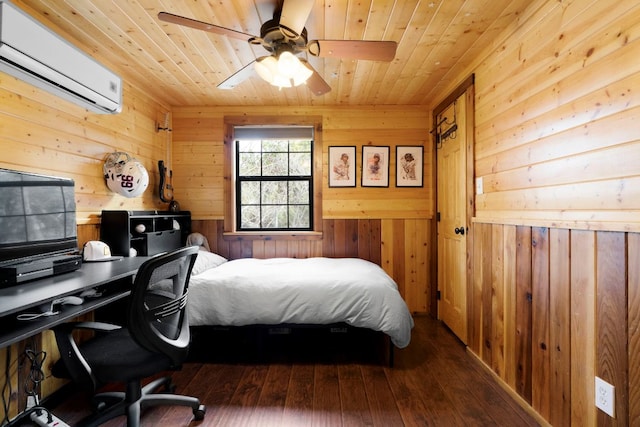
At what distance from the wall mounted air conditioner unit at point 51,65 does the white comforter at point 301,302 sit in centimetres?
151

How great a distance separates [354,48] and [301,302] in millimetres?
1764

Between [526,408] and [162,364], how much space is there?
2.09 metres

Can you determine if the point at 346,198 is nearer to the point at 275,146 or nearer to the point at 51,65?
the point at 275,146

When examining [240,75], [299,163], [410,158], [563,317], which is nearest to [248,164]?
[299,163]

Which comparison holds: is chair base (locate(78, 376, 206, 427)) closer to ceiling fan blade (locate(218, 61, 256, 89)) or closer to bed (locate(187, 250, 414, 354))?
bed (locate(187, 250, 414, 354))

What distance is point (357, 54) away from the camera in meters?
1.78

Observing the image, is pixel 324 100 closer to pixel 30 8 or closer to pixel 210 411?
pixel 30 8

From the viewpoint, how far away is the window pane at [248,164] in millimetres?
3711

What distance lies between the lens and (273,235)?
3557 millimetres

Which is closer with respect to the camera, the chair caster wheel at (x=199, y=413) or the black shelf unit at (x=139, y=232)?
the chair caster wheel at (x=199, y=413)

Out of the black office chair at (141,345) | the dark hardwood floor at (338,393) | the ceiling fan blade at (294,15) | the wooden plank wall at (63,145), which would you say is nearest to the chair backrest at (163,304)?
the black office chair at (141,345)

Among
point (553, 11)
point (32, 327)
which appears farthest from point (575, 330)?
point (32, 327)

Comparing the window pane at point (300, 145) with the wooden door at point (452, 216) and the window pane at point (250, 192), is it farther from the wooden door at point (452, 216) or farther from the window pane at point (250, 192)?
the wooden door at point (452, 216)

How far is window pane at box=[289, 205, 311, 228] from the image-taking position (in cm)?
370
